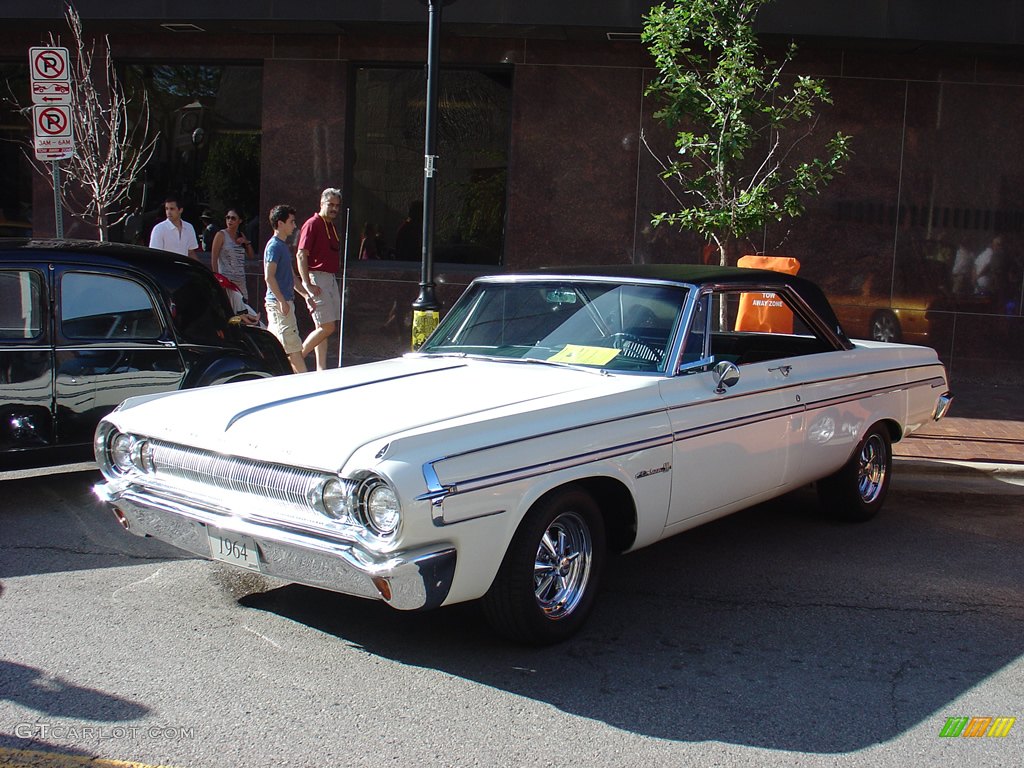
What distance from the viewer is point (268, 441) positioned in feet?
13.6

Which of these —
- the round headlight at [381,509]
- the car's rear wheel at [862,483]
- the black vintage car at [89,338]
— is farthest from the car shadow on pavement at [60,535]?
the car's rear wheel at [862,483]

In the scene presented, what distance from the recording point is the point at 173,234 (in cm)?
1113

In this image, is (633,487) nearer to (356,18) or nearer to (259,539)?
(259,539)

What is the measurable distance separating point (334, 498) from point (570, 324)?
1.92 metres

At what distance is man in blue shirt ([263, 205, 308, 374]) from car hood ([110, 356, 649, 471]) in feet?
15.7

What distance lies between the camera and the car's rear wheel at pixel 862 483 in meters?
6.43

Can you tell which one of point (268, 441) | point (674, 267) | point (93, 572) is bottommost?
point (93, 572)

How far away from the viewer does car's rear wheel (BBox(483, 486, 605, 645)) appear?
416cm

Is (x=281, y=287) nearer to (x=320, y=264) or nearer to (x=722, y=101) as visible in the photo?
(x=320, y=264)

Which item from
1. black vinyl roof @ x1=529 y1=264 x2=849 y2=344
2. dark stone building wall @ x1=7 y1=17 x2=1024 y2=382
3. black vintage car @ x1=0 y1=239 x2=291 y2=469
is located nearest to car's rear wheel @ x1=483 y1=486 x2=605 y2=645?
black vinyl roof @ x1=529 y1=264 x2=849 y2=344

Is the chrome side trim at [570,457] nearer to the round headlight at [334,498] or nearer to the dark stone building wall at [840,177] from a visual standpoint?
the round headlight at [334,498]

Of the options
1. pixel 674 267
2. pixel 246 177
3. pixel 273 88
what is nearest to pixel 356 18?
pixel 273 88

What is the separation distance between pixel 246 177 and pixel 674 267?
9083 mm

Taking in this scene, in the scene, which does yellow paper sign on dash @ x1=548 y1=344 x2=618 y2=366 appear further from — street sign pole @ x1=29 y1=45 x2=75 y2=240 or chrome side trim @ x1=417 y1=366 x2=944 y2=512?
street sign pole @ x1=29 y1=45 x2=75 y2=240
